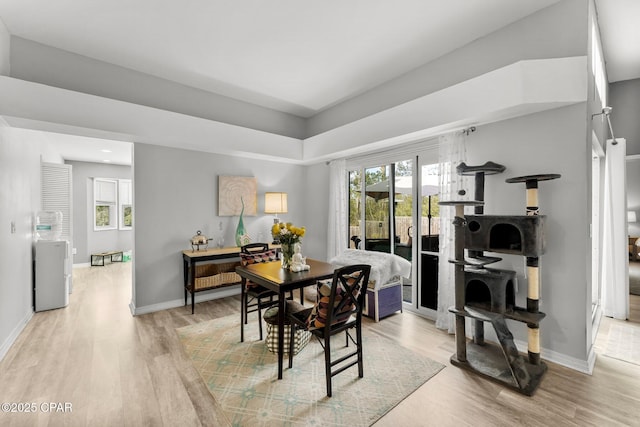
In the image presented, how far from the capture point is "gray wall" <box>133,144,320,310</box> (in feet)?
12.2

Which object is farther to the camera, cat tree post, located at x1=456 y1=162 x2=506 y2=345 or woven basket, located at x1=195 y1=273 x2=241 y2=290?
woven basket, located at x1=195 y1=273 x2=241 y2=290

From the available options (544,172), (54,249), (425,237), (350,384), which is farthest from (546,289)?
(54,249)

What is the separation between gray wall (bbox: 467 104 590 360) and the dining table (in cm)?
187

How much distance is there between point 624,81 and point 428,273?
443 centimetres

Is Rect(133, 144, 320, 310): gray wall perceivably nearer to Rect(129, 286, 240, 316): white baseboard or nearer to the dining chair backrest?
Rect(129, 286, 240, 316): white baseboard

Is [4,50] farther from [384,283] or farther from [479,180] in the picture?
[479,180]

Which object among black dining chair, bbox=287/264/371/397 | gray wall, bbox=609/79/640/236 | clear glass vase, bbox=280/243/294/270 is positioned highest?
gray wall, bbox=609/79/640/236

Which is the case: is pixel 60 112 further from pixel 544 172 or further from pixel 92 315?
pixel 544 172

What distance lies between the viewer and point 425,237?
142 inches

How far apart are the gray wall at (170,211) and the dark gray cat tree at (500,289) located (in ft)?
10.7

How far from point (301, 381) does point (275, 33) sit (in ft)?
10.3

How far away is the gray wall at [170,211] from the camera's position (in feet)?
12.2

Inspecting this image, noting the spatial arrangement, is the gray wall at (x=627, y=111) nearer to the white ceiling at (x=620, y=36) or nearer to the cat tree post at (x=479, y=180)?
the white ceiling at (x=620, y=36)
